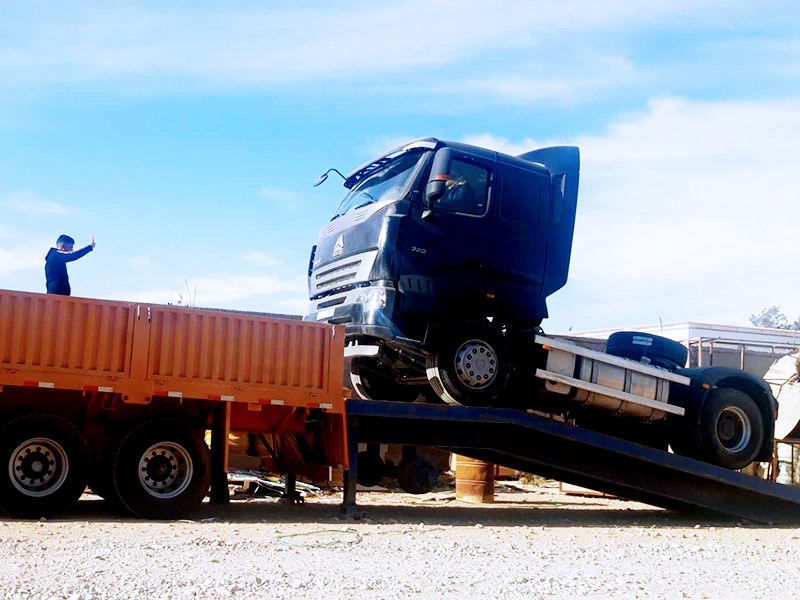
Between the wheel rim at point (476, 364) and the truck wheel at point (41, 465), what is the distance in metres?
3.88

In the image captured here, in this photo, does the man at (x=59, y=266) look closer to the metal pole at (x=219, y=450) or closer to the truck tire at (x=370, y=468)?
the metal pole at (x=219, y=450)

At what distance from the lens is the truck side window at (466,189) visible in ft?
34.3

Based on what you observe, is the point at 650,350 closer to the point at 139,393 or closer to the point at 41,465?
the point at 139,393

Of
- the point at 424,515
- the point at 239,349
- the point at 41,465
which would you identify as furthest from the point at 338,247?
the point at 41,465

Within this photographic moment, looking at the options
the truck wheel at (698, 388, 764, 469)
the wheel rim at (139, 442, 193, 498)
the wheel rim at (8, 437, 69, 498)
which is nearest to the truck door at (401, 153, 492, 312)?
the wheel rim at (139, 442, 193, 498)

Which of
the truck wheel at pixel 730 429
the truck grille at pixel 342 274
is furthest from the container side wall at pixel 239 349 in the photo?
the truck wheel at pixel 730 429

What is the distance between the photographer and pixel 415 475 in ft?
37.5

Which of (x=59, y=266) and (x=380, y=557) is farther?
(x=59, y=266)

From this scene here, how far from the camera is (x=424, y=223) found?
10281 mm

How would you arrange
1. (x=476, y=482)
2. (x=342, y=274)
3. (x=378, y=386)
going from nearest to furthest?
(x=342, y=274)
(x=378, y=386)
(x=476, y=482)

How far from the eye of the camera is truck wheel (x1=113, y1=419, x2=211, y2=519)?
9.56 metres

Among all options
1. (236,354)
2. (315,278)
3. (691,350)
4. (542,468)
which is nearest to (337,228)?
(315,278)

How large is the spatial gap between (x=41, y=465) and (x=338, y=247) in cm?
387

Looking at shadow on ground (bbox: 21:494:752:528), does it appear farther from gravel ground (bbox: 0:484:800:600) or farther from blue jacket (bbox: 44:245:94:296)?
blue jacket (bbox: 44:245:94:296)
